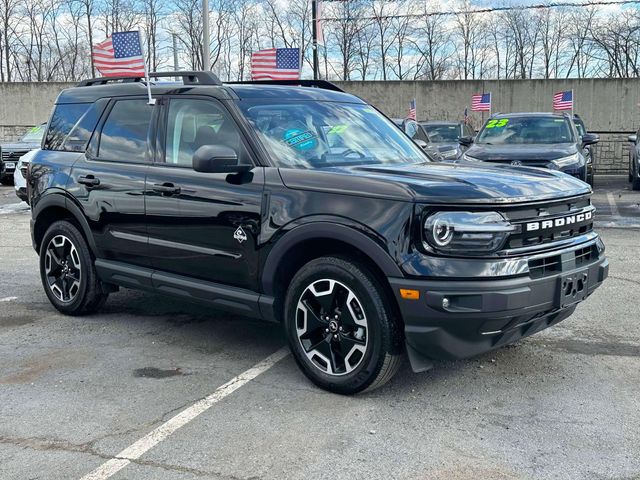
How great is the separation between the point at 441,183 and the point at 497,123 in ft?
32.1

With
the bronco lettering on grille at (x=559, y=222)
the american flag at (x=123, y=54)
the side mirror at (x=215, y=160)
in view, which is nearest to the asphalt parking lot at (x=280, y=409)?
the bronco lettering on grille at (x=559, y=222)

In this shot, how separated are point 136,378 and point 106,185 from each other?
1.61 meters

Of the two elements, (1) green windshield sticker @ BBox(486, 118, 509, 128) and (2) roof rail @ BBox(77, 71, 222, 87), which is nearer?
(2) roof rail @ BBox(77, 71, 222, 87)

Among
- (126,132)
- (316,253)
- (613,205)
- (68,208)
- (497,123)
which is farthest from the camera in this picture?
(613,205)

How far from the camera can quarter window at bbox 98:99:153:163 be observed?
5098mm

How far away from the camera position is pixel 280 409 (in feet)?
12.6

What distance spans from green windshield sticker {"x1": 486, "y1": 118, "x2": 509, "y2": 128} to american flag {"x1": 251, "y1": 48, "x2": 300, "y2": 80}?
221 inches

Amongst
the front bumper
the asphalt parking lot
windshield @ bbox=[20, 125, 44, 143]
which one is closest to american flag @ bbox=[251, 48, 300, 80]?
windshield @ bbox=[20, 125, 44, 143]

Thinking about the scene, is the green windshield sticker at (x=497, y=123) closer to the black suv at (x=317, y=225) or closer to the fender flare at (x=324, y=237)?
the black suv at (x=317, y=225)

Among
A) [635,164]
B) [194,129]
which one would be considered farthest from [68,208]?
[635,164]

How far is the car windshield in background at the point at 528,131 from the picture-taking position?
40.2 ft

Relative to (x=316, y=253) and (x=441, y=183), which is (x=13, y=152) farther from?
(x=441, y=183)

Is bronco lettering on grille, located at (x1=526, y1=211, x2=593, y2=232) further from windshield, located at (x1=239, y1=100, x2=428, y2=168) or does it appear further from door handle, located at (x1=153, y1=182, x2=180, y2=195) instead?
door handle, located at (x1=153, y1=182, x2=180, y2=195)

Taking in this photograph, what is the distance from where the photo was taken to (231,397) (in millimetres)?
4027
